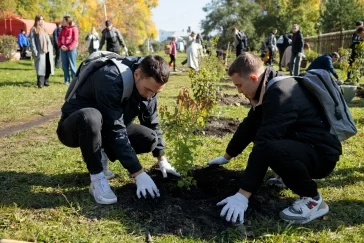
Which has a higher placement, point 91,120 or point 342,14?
point 342,14

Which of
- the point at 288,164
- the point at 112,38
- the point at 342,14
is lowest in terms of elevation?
the point at 288,164

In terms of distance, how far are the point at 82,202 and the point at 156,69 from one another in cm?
119

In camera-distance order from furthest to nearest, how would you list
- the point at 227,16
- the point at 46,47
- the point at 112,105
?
the point at 227,16
the point at 46,47
the point at 112,105

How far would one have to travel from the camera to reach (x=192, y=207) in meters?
2.74

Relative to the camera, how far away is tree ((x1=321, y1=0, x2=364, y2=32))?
27531 mm

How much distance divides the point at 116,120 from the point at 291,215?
1460mm

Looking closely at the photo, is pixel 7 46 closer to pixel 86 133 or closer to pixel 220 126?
pixel 220 126

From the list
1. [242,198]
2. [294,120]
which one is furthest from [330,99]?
[242,198]

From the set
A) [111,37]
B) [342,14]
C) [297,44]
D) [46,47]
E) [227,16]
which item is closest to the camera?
[46,47]

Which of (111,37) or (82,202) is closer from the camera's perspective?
(82,202)

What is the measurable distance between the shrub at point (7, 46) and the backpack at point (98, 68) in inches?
751

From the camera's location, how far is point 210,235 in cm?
246

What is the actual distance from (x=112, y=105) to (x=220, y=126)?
117 inches

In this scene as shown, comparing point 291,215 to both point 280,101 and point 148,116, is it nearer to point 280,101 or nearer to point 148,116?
point 280,101
